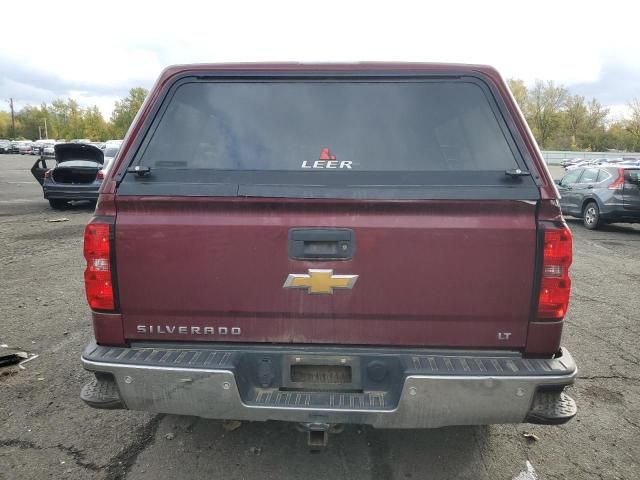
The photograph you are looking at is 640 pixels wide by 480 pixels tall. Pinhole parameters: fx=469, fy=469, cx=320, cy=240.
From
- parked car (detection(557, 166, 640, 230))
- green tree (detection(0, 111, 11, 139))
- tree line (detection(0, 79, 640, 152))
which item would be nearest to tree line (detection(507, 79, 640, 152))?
tree line (detection(0, 79, 640, 152))

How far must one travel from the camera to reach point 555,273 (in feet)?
7.32

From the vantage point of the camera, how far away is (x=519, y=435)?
10.2ft

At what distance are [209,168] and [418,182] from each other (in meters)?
1.07

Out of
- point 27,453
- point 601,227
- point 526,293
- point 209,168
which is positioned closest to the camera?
point 526,293

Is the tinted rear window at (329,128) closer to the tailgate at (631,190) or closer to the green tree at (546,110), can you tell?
the tailgate at (631,190)

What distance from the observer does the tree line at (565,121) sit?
7575 cm

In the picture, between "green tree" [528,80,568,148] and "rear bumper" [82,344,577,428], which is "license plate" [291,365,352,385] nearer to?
"rear bumper" [82,344,577,428]

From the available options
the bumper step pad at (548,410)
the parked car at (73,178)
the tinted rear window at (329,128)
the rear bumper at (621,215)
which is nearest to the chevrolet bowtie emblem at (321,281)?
the tinted rear window at (329,128)

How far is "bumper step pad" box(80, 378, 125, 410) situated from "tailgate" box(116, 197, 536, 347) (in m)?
0.44

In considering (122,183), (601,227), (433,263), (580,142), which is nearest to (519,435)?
(433,263)

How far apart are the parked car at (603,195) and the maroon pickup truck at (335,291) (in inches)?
432

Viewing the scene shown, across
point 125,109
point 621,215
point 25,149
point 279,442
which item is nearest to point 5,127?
point 125,109

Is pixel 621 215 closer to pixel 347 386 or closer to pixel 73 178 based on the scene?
pixel 347 386

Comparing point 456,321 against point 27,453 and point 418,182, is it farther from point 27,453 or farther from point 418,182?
point 27,453
